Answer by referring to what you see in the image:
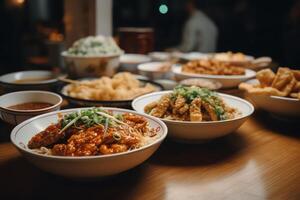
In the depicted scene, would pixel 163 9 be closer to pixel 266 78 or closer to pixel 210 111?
pixel 266 78

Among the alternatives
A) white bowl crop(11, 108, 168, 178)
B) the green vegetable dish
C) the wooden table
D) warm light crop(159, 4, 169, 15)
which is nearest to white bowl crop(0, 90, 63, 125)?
the wooden table

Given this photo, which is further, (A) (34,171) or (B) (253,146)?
(B) (253,146)

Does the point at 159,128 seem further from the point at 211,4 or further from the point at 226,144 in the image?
the point at 211,4

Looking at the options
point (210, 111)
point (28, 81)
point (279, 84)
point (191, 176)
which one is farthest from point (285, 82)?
point (28, 81)

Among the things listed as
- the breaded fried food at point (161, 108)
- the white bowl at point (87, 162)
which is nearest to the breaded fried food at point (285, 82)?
the breaded fried food at point (161, 108)

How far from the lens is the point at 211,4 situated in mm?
8734

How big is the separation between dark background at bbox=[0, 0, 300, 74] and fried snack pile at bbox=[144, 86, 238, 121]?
145 inches

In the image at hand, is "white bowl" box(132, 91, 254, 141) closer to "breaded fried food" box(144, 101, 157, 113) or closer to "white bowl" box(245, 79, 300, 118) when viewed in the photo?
"breaded fried food" box(144, 101, 157, 113)

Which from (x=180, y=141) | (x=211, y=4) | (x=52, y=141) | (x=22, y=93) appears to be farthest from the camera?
(x=211, y=4)

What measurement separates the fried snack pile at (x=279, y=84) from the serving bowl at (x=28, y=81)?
4.45 ft

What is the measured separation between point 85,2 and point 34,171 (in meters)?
2.70

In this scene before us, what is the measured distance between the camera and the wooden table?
3.67ft

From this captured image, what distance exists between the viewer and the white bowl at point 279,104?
5.49ft

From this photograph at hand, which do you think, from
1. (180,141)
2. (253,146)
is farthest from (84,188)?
(253,146)
